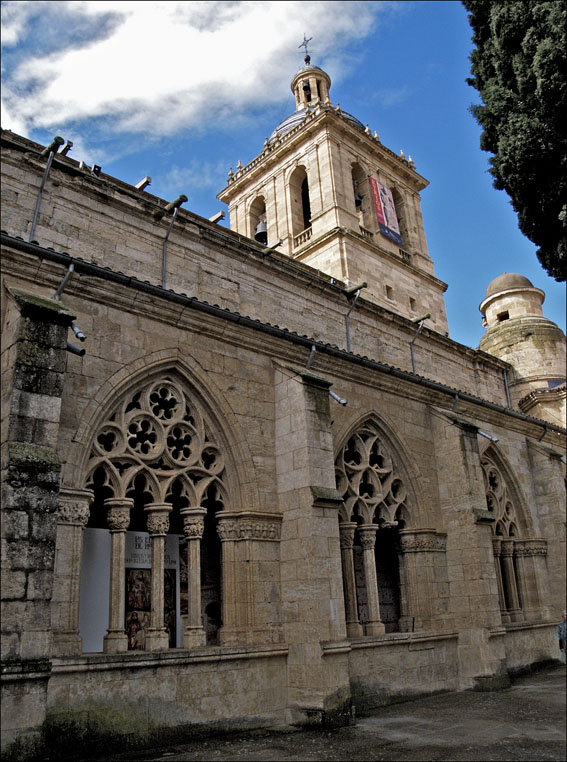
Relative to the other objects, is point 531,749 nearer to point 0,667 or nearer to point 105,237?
point 0,667

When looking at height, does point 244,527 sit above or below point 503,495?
below

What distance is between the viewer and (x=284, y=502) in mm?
8898

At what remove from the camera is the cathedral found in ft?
21.4

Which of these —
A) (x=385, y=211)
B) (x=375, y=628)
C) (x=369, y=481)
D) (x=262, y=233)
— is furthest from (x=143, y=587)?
(x=385, y=211)

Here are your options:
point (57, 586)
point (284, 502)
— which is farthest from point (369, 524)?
point (57, 586)

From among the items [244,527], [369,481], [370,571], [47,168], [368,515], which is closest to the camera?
[244,527]

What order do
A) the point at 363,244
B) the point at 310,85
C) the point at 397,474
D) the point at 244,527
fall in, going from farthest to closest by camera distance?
1. the point at 310,85
2. the point at 363,244
3. the point at 397,474
4. the point at 244,527

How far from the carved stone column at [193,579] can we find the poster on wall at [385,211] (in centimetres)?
1592

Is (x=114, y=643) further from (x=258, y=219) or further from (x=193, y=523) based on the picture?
(x=258, y=219)

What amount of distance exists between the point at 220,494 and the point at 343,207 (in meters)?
14.4

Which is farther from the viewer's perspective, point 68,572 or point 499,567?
point 499,567

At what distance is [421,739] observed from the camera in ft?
22.9

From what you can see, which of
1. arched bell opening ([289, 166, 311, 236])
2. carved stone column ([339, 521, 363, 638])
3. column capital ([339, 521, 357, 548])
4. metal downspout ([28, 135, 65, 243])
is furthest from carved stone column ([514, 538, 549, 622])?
arched bell opening ([289, 166, 311, 236])

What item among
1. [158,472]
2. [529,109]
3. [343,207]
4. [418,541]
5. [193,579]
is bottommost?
[193,579]
